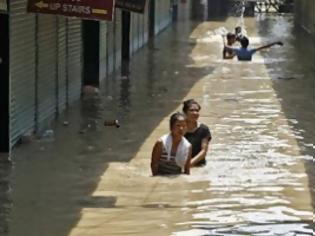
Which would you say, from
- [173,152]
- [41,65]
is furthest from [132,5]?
[173,152]

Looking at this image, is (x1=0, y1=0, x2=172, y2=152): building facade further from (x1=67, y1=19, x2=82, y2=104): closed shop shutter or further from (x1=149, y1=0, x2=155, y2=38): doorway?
(x1=149, y1=0, x2=155, y2=38): doorway

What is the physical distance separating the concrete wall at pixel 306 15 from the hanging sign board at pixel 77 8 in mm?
30884

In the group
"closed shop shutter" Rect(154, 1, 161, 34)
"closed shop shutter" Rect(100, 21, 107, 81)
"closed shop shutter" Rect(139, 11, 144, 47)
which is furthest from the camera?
"closed shop shutter" Rect(154, 1, 161, 34)

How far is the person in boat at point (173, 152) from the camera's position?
1148cm

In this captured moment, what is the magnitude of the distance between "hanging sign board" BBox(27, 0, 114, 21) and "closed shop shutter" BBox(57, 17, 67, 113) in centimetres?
357

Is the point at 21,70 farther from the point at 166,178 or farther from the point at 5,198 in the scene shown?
the point at 5,198

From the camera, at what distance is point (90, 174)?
12.3 metres

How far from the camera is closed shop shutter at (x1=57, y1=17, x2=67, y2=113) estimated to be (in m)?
17.5

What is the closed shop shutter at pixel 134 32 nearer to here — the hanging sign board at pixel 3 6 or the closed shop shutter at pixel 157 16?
the closed shop shutter at pixel 157 16

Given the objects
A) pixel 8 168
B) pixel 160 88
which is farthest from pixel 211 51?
pixel 8 168

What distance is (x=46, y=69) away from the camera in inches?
640

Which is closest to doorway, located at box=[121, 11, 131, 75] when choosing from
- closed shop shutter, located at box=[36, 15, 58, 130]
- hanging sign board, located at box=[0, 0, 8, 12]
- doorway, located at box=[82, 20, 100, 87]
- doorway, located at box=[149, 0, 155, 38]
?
doorway, located at box=[82, 20, 100, 87]

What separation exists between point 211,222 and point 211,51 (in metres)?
26.8

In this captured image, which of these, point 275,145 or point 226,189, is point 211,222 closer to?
point 226,189
